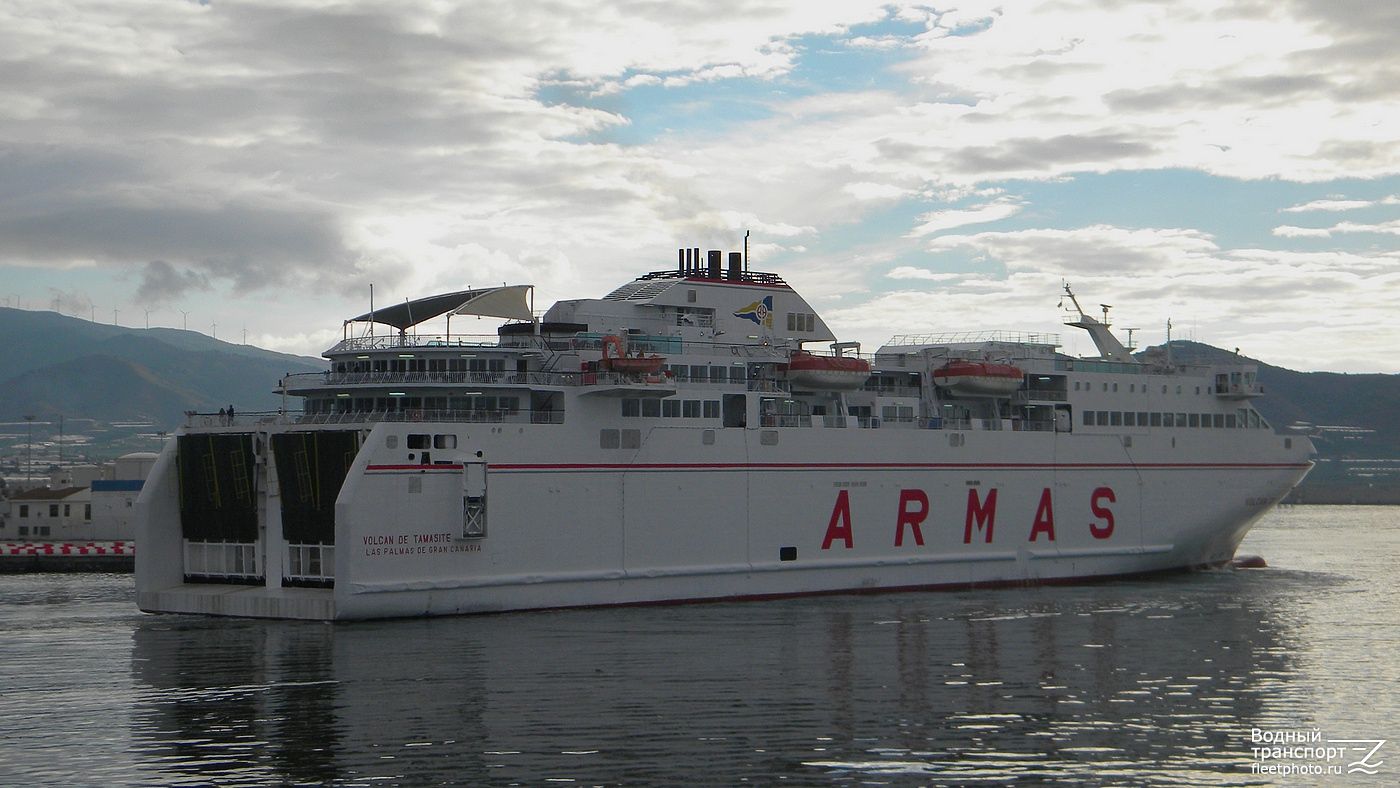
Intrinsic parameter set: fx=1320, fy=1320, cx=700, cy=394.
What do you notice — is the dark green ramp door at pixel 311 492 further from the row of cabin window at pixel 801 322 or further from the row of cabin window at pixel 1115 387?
the row of cabin window at pixel 1115 387

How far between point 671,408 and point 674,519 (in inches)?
123

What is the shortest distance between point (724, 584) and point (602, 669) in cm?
1148

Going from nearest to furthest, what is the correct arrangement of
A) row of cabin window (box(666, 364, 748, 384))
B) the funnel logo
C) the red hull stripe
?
the red hull stripe → row of cabin window (box(666, 364, 748, 384)) → the funnel logo

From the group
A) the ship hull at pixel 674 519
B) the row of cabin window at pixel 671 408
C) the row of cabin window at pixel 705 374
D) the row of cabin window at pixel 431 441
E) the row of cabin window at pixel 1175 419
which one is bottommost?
the ship hull at pixel 674 519

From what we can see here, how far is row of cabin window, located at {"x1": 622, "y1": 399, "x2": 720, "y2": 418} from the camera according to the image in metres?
35.6

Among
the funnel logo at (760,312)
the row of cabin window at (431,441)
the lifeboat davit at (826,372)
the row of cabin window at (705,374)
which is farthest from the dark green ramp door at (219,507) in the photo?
the funnel logo at (760,312)

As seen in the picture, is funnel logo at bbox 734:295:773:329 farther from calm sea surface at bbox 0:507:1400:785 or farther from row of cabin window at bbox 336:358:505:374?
calm sea surface at bbox 0:507:1400:785

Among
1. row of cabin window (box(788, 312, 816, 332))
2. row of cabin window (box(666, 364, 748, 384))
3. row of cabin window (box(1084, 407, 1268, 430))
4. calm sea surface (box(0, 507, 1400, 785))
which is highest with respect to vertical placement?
row of cabin window (box(788, 312, 816, 332))

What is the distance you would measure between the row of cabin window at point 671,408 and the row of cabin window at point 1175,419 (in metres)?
15.0

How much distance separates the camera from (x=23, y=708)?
2198 cm

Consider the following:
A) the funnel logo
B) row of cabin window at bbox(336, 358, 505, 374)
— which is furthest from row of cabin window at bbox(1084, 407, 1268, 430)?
row of cabin window at bbox(336, 358, 505, 374)

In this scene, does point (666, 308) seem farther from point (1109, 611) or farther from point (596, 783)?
point (596, 783)

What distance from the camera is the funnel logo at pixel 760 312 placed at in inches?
1676

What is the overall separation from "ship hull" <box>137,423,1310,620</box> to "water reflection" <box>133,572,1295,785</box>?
3.46 feet
